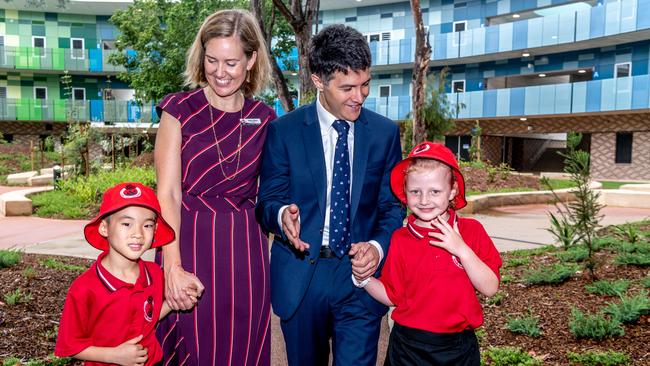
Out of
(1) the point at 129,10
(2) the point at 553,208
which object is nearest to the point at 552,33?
(2) the point at 553,208

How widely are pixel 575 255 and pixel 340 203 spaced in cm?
524

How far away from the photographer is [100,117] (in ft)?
111

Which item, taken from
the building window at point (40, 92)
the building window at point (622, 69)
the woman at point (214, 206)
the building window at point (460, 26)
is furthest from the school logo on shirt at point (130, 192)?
the building window at point (40, 92)

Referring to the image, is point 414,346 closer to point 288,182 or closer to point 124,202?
point 288,182

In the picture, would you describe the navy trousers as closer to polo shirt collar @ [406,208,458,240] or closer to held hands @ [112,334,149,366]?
polo shirt collar @ [406,208,458,240]

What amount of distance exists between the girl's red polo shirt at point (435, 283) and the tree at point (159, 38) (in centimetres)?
2263

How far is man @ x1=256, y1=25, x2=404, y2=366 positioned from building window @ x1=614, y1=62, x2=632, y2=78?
28.0m

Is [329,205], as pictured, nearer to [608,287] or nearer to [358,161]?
Answer: [358,161]

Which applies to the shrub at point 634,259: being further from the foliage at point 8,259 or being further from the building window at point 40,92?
the building window at point 40,92

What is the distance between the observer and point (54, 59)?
33938 millimetres

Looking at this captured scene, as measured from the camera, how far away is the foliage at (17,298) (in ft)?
17.2

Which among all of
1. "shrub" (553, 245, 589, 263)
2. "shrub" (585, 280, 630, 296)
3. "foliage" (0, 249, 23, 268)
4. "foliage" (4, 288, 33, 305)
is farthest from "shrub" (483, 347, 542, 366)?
"foliage" (0, 249, 23, 268)

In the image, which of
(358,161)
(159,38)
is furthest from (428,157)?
(159,38)

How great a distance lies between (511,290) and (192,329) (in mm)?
4474
